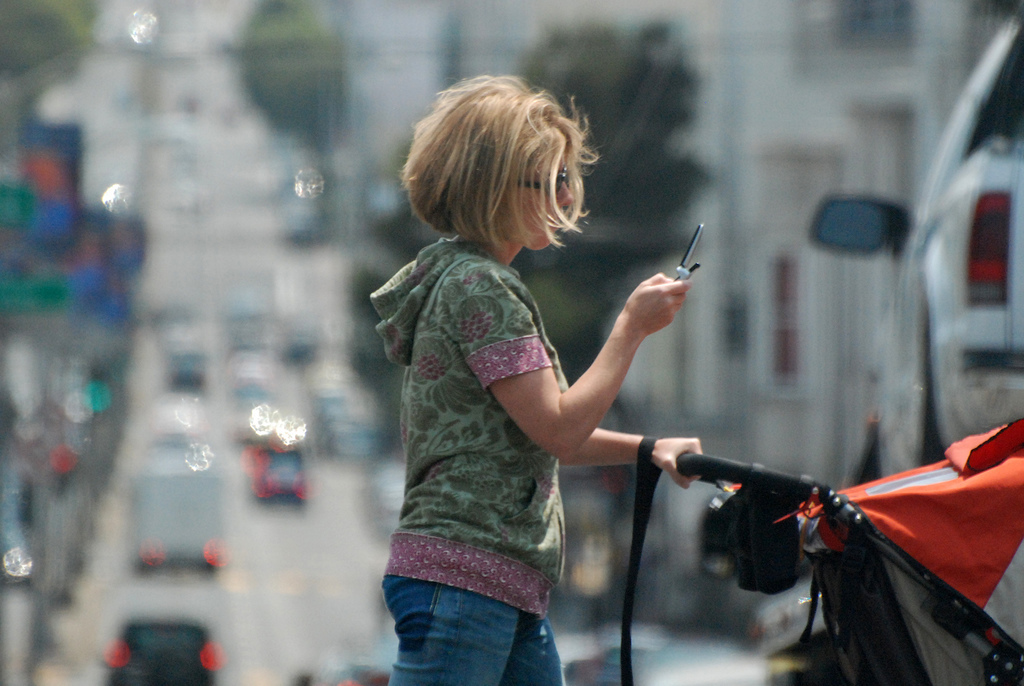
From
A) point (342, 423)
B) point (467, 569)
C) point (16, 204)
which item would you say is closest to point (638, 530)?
point (467, 569)

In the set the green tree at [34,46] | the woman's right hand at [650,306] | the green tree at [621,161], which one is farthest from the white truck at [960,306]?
the green tree at [34,46]

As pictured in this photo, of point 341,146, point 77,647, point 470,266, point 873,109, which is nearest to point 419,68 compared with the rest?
point 341,146

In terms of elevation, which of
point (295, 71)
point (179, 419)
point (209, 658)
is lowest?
point (209, 658)

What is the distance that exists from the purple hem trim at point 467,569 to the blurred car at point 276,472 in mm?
14942

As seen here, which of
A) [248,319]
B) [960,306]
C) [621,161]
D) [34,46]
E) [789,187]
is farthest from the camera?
[789,187]

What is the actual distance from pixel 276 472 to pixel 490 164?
50.6 ft

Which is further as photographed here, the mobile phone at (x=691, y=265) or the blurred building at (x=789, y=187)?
the blurred building at (x=789, y=187)

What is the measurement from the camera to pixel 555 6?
16922 millimetres

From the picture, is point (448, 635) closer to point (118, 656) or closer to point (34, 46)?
point (118, 656)

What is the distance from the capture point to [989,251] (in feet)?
8.97

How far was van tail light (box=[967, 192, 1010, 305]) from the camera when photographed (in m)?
2.67

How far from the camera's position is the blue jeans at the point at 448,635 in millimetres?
1776

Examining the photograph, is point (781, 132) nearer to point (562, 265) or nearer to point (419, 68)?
point (562, 265)

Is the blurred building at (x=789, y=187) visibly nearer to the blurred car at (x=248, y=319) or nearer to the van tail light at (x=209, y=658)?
the blurred car at (x=248, y=319)
